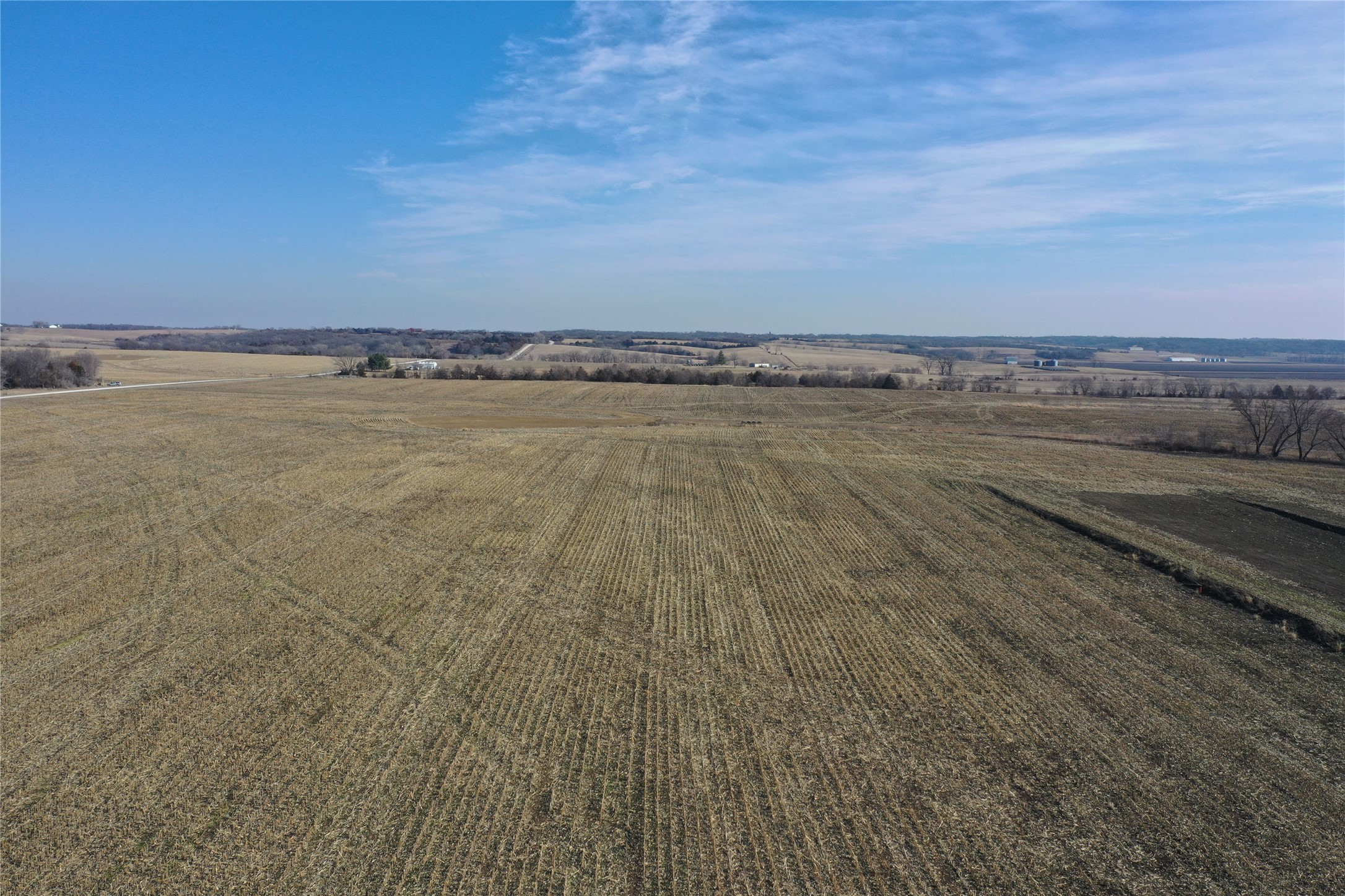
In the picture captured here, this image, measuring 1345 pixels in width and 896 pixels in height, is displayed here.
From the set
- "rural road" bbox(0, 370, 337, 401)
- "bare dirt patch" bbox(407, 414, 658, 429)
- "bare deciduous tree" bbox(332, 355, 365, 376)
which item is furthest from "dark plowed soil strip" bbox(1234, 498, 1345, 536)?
"bare deciduous tree" bbox(332, 355, 365, 376)

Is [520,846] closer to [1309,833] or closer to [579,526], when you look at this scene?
[1309,833]

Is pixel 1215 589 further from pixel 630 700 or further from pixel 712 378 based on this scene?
pixel 712 378

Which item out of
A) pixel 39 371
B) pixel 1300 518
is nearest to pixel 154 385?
pixel 39 371

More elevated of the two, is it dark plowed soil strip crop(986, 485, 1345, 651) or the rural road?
the rural road

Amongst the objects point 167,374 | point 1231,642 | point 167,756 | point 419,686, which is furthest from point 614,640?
point 167,374

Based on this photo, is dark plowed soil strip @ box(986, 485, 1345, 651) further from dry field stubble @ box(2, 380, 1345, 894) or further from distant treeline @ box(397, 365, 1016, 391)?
distant treeline @ box(397, 365, 1016, 391)

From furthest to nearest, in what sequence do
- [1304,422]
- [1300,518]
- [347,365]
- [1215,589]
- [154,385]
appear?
[347,365] → [154,385] → [1304,422] → [1300,518] → [1215,589]

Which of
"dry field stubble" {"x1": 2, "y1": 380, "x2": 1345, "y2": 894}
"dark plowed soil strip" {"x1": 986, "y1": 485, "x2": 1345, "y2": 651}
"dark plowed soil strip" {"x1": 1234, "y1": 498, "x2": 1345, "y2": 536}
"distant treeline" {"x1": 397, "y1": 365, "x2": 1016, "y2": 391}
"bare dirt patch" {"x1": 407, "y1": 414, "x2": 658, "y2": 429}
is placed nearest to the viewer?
"dry field stubble" {"x1": 2, "y1": 380, "x2": 1345, "y2": 894}
